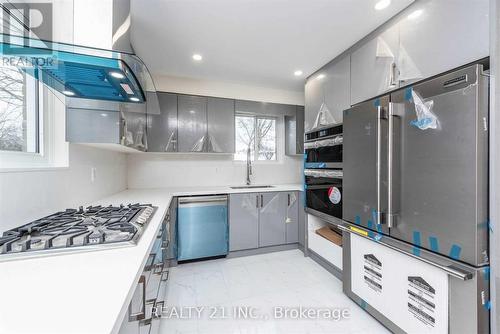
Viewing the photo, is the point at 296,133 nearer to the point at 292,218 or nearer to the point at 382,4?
the point at 292,218

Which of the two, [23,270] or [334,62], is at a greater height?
[334,62]

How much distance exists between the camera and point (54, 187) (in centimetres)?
138

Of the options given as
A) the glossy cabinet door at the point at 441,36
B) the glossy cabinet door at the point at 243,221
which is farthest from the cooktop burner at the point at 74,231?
the glossy cabinet door at the point at 441,36

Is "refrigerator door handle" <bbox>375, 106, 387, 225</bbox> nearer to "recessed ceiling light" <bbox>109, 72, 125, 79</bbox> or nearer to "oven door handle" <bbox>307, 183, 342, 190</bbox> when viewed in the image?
"oven door handle" <bbox>307, 183, 342, 190</bbox>

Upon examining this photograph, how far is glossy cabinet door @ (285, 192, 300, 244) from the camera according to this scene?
2962mm

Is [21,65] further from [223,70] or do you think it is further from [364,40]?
[364,40]

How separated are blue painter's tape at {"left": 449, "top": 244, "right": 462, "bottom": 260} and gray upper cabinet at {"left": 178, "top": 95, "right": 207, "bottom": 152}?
2.59 meters

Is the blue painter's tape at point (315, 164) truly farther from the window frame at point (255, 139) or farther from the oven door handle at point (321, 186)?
the window frame at point (255, 139)

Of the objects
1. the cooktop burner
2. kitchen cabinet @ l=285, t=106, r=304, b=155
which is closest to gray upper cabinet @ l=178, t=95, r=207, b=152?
kitchen cabinet @ l=285, t=106, r=304, b=155

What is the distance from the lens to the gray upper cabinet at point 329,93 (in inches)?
84.8

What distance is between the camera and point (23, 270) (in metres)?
0.73

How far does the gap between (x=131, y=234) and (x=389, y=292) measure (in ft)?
5.65

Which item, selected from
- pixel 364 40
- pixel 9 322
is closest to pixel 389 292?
pixel 9 322

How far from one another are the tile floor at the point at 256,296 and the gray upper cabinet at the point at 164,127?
1.51 meters
